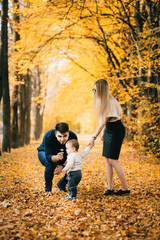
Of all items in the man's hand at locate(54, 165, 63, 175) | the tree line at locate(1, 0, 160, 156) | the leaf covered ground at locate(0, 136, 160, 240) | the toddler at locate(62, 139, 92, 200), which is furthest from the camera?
the tree line at locate(1, 0, 160, 156)

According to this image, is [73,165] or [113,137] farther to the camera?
[113,137]

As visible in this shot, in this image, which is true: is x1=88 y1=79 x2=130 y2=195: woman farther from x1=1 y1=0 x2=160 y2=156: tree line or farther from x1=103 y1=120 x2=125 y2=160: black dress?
x1=1 y1=0 x2=160 y2=156: tree line

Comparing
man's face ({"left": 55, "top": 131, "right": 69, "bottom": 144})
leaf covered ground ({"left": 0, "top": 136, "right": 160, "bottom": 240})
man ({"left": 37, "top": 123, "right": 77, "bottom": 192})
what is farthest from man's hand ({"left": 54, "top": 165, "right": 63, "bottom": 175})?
man's face ({"left": 55, "top": 131, "right": 69, "bottom": 144})

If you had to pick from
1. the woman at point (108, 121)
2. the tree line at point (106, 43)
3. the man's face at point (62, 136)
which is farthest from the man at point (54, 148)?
the tree line at point (106, 43)

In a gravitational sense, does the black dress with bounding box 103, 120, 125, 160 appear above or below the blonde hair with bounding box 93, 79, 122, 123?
below

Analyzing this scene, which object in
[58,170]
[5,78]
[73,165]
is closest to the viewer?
[73,165]

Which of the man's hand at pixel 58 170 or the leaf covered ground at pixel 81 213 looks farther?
the man's hand at pixel 58 170

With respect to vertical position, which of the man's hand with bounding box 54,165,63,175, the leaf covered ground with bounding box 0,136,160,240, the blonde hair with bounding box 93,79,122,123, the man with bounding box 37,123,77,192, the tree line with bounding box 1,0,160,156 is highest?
the tree line with bounding box 1,0,160,156

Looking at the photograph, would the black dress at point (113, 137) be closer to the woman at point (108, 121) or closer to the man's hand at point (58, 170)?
the woman at point (108, 121)

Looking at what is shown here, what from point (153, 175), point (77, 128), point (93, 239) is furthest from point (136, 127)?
point (77, 128)

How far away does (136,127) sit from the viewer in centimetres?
827

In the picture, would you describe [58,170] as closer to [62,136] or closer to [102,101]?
[62,136]

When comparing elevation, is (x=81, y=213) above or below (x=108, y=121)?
below

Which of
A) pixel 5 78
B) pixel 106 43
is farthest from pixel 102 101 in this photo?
pixel 5 78
